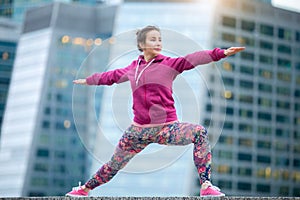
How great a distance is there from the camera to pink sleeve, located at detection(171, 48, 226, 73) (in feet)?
32.3

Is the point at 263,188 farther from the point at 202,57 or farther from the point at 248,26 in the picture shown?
the point at 202,57

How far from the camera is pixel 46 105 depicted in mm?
114812

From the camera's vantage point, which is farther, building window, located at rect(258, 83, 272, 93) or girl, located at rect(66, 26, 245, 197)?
building window, located at rect(258, 83, 272, 93)

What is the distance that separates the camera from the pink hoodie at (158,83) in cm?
994

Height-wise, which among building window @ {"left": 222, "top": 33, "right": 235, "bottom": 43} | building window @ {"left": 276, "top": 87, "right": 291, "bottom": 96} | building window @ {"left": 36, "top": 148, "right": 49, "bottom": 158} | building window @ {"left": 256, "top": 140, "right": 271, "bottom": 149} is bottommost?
building window @ {"left": 36, "top": 148, "right": 49, "bottom": 158}

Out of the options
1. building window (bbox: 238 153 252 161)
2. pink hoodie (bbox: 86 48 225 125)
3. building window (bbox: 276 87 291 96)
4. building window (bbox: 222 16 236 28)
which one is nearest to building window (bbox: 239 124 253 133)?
building window (bbox: 238 153 252 161)

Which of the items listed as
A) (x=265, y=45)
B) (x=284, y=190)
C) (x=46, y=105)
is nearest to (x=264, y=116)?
(x=265, y=45)


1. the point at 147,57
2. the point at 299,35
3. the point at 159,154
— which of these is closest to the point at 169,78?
the point at 147,57

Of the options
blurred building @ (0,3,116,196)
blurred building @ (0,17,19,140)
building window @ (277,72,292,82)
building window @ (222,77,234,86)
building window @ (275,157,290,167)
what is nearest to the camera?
building window @ (222,77,234,86)

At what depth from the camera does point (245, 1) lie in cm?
11069

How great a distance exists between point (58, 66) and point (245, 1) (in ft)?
93.6

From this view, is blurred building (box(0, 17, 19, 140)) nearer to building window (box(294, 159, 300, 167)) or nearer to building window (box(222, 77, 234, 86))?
building window (box(222, 77, 234, 86))

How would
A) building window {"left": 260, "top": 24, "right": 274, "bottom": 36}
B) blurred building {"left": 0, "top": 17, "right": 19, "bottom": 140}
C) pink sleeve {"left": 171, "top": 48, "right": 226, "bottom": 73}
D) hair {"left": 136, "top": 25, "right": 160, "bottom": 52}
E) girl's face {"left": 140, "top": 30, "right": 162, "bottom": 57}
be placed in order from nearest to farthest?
1. pink sleeve {"left": 171, "top": 48, "right": 226, "bottom": 73}
2. girl's face {"left": 140, "top": 30, "right": 162, "bottom": 57}
3. hair {"left": 136, "top": 25, "right": 160, "bottom": 52}
4. building window {"left": 260, "top": 24, "right": 274, "bottom": 36}
5. blurred building {"left": 0, "top": 17, "right": 19, "bottom": 140}

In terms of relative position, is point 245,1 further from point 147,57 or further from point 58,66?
point 147,57
